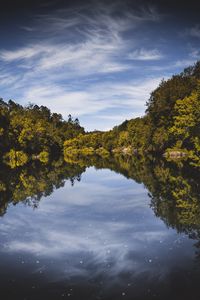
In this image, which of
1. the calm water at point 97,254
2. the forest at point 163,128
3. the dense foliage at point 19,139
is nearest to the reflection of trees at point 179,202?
the calm water at point 97,254

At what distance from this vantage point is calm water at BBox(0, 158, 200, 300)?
927 centimetres

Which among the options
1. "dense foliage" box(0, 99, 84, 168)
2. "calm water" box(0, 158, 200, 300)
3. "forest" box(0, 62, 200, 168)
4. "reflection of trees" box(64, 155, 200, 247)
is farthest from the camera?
"dense foliage" box(0, 99, 84, 168)

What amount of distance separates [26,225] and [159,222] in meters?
5.91

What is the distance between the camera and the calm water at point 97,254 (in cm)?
927

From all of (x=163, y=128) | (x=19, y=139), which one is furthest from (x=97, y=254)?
(x=19, y=139)

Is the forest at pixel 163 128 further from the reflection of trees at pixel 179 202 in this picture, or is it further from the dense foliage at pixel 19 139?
the reflection of trees at pixel 179 202

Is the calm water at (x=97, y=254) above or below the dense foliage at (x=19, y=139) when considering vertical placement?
below

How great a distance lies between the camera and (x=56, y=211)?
20.6 m

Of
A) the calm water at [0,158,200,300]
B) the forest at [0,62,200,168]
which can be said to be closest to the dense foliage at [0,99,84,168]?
the forest at [0,62,200,168]

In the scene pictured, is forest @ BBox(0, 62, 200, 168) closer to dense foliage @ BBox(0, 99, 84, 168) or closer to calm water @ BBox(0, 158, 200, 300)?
dense foliage @ BBox(0, 99, 84, 168)

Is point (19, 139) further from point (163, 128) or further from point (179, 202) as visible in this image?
point (179, 202)

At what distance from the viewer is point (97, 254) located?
40.0ft

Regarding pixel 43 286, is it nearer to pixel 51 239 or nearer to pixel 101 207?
pixel 51 239

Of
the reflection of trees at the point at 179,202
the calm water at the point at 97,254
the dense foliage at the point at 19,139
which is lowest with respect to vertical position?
the calm water at the point at 97,254
